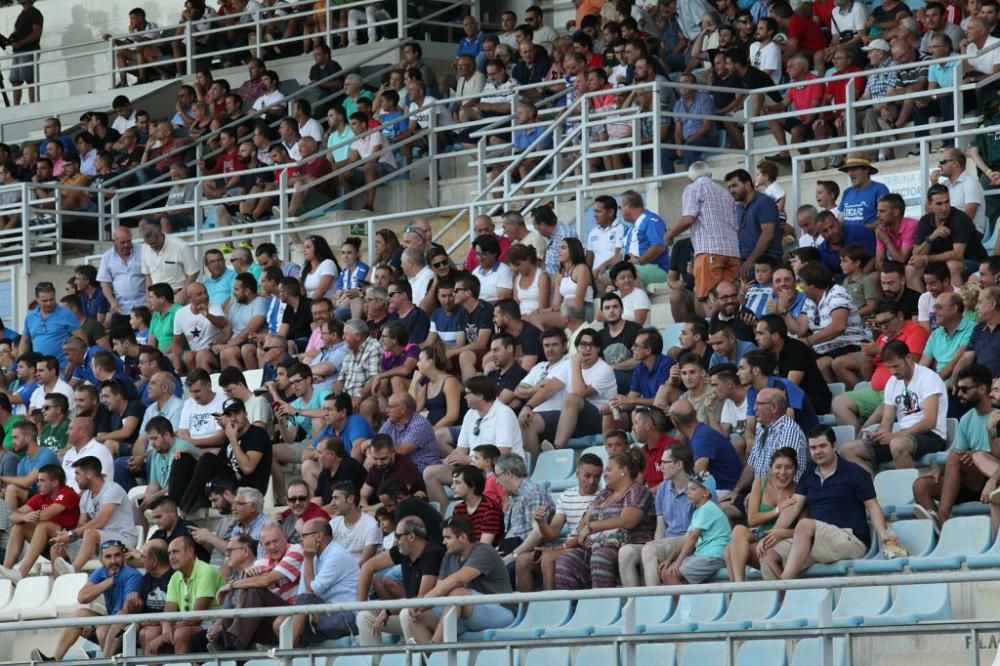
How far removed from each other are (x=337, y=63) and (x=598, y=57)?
4.12 m

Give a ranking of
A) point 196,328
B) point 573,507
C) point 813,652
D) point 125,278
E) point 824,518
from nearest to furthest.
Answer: point 813,652 < point 824,518 < point 573,507 < point 196,328 < point 125,278

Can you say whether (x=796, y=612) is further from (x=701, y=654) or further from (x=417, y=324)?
(x=417, y=324)

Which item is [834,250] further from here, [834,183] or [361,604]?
[361,604]

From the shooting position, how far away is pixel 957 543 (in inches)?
499

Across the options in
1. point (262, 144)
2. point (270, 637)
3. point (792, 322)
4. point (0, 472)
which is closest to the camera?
point (270, 637)

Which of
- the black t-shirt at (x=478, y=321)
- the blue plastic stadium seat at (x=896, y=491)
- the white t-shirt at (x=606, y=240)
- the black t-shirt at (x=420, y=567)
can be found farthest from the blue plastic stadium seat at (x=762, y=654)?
the white t-shirt at (x=606, y=240)

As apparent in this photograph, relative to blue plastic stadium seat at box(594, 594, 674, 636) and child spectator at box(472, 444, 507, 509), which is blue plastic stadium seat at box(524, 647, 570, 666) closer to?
blue plastic stadium seat at box(594, 594, 674, 636)

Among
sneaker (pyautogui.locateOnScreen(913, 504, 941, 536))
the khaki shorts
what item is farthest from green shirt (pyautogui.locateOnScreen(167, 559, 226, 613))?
sneaker (pyautogui.locateOnScreen(913, 504, 941, 536))

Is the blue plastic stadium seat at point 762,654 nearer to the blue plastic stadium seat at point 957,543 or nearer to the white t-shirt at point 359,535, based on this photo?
the blue plastic stadium seat at point 957,543

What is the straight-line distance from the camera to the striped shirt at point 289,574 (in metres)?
14.5

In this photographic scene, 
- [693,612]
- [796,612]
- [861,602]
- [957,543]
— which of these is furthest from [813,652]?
[957,543]

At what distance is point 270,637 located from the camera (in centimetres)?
1376

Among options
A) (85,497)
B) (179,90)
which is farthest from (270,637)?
(179,90)

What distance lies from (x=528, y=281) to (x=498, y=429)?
2540mm
